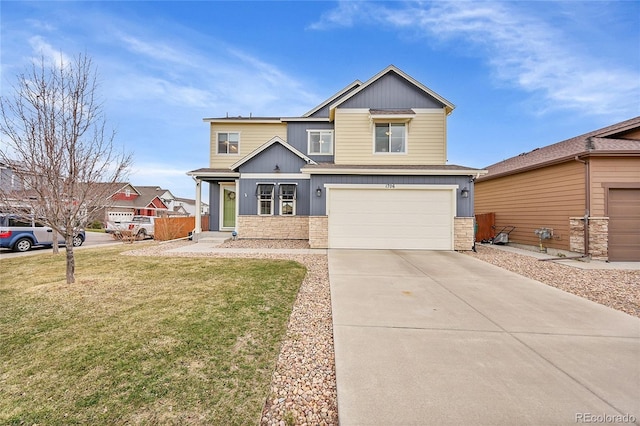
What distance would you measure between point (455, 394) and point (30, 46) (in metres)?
9.98

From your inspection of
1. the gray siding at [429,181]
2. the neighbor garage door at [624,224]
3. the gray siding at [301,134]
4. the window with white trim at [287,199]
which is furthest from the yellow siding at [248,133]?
the neighbor garage door at [624,224]

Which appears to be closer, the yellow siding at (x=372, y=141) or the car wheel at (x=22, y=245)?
the car wheel at (x=22, y=245)

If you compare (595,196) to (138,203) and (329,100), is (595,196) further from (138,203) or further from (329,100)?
(138,203)

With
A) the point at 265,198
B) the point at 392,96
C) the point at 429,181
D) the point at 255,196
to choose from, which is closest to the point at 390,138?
the point at 392,96

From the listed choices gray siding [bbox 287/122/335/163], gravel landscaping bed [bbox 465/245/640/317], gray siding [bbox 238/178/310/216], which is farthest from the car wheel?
gravel landscaping bed [bbox 465/245/640/317]

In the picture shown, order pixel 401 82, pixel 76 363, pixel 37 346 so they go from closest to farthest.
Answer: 1. pixel 76 363
2. pixel 37 346
3. pixel 401 82

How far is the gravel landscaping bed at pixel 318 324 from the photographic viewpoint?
86.6 inches

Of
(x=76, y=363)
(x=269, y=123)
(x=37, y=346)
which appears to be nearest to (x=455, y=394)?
(x=76, y=363)

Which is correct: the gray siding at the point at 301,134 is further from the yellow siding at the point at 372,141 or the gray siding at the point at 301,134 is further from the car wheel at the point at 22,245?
the car wheel at the point at 22,245

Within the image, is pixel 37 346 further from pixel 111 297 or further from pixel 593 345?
pixel 593 345

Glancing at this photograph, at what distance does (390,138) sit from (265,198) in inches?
264

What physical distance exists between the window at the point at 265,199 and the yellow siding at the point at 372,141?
369cm

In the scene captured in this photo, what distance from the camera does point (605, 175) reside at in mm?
9039

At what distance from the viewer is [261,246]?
1147 cm
